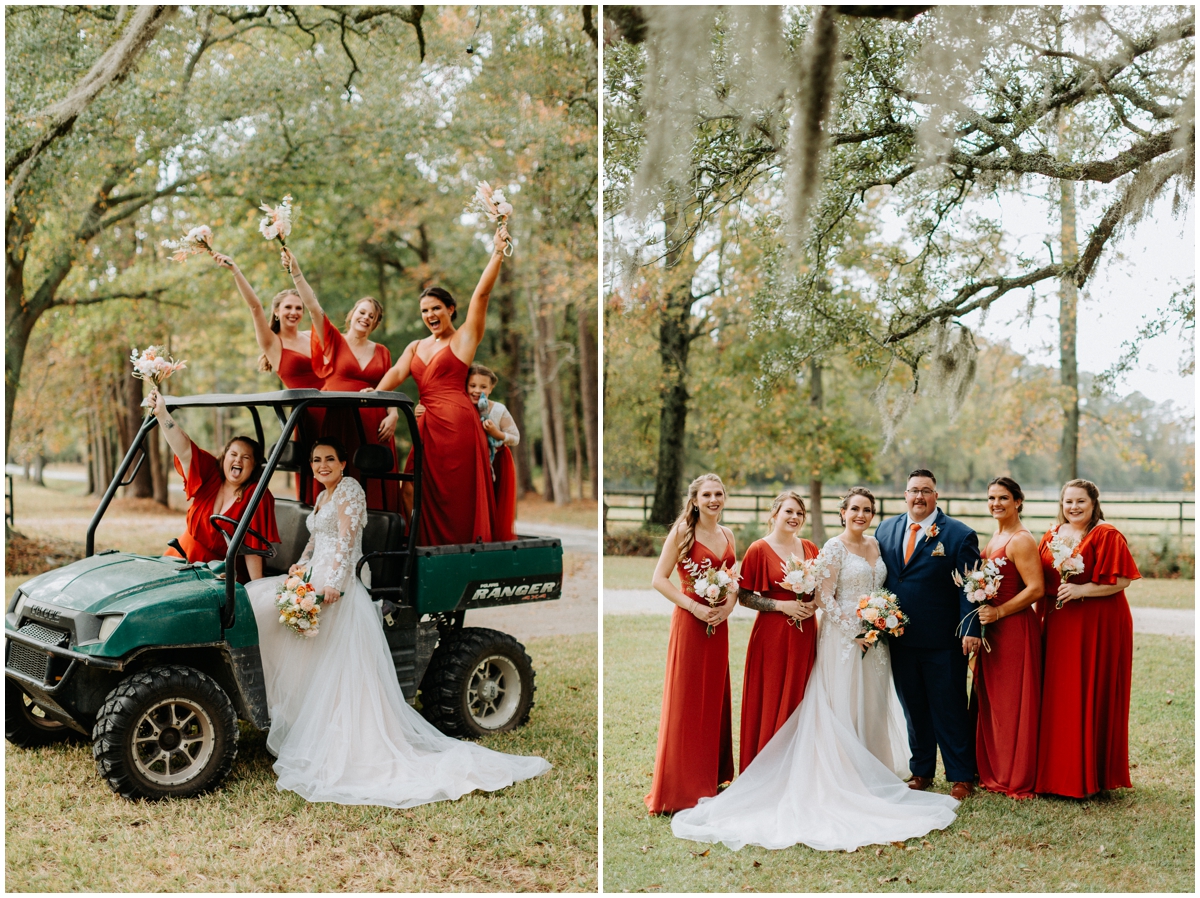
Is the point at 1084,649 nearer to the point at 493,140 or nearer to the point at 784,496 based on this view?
the point at 784,496

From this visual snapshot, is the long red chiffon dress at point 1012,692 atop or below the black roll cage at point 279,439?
below

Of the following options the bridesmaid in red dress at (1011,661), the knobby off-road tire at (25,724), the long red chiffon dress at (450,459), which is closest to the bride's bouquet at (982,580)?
the bridesmaid in red dress at (1011,661)

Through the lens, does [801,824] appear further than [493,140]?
No

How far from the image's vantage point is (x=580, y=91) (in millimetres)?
13719

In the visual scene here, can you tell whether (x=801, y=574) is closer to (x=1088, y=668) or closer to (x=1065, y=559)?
(x=1065, y=559)

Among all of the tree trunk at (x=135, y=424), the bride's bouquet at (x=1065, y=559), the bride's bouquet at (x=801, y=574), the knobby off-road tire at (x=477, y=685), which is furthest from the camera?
the tree trunk at (x=135, y=424)

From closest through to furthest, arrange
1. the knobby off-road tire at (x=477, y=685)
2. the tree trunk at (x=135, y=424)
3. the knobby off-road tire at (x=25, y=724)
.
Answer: the knobby off-road tire at (x=25, y=724)
the knobby off-road tire at (x=477, y=685)
the tree trunk at (x=135, y=424)

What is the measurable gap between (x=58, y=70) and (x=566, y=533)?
10585mm

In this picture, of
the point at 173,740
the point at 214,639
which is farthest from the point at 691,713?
the point at 173,740

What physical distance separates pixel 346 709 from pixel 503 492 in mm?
1655

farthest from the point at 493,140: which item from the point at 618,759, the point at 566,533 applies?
the point at 618,759

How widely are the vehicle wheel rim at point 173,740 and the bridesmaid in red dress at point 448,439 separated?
62.7 inches

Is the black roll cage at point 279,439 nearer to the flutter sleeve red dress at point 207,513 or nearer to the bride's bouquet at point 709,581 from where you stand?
the flutter sleeve red dress at point 207,513

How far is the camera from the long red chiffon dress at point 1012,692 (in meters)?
4.67
